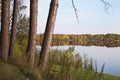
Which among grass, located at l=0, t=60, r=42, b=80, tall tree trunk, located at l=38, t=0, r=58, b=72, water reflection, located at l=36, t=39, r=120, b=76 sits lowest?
water reflection, located at l=36, t=39, r=120, b=76

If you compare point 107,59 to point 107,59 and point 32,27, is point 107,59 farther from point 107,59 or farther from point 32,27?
point 32,27

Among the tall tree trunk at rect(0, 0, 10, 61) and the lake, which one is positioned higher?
the tall tree trunk at rect(0, 0, 10, 61)

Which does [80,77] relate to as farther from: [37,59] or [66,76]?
[37,59]

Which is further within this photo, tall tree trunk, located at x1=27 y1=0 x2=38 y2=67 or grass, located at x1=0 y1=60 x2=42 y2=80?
tall tree trunk, located at x1=27 y1=0 x2=38 y2=67

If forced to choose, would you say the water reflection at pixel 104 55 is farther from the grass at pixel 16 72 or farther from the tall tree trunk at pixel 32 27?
the grass at pixel 16 72

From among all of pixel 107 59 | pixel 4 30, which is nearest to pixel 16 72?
pixel 4 30

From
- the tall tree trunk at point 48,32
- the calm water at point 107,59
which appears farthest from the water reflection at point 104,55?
the tall tree trunk at point 48,32

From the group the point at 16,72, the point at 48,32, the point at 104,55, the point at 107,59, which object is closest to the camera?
the point at 16,72

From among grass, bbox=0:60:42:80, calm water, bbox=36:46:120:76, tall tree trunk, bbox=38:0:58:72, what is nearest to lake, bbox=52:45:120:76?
calm water, bbox=36:46:120:76

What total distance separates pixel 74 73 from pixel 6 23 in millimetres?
3210

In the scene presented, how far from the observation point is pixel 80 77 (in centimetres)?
1506

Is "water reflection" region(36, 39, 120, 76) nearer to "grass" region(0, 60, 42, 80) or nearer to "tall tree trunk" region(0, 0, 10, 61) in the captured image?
"grass" region(0, 60, 42, 80)

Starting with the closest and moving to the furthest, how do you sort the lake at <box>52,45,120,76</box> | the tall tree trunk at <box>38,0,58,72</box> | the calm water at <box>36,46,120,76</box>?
1. the tall tree trunk at <box>38,0,58,72</box>
2. the lake at <box>52,45,120,76</box>
3. the calm water at <box>36,46,120,76</box>

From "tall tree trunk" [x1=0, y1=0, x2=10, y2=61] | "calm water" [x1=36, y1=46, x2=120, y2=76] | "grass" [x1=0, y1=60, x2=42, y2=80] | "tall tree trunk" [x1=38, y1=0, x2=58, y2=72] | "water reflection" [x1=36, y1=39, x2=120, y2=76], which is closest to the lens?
"grass" [x1=0, y1=60, x2=42, y2=80]
